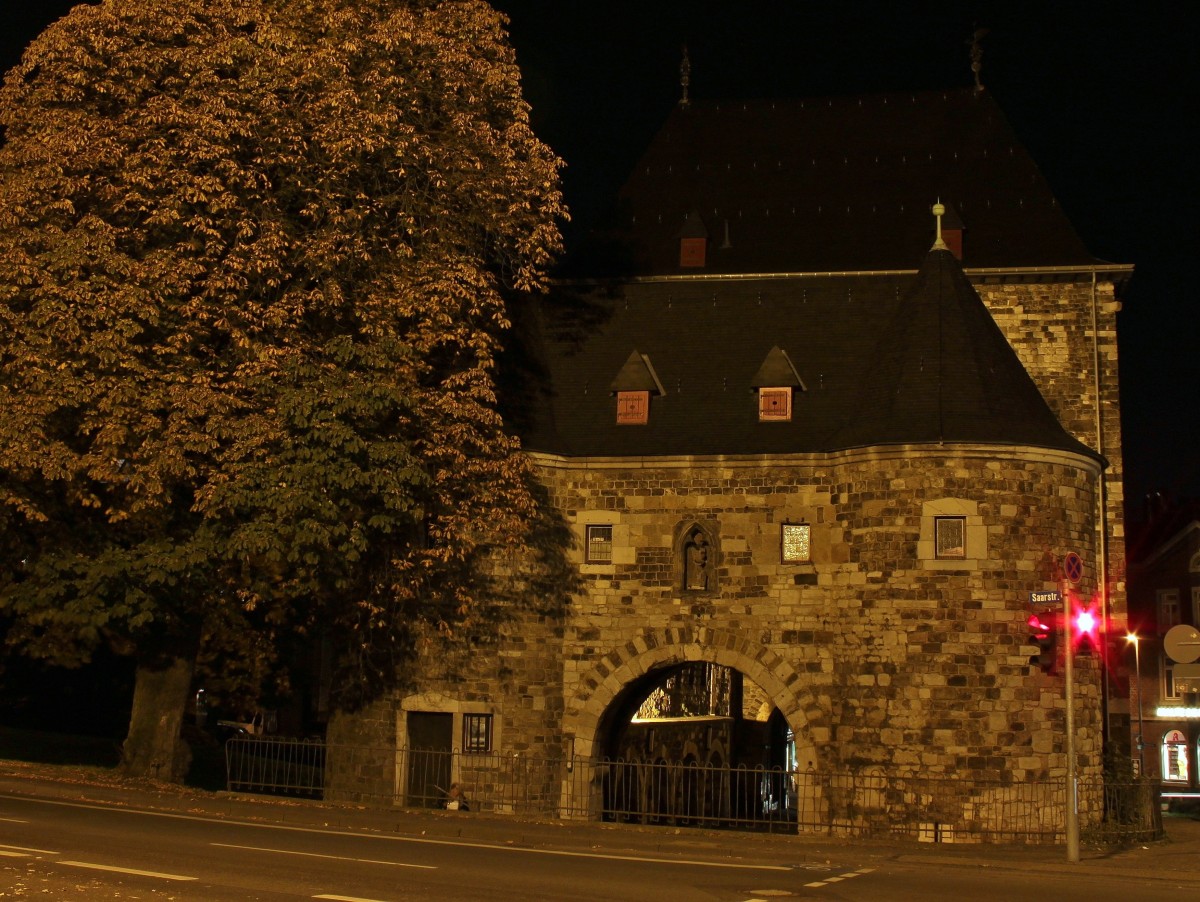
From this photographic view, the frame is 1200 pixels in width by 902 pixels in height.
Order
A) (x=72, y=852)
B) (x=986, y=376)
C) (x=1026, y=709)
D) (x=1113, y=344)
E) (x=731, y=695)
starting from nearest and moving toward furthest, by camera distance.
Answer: (x=72, y=852), (x=1026, y=709), (x=986, y=376), (x=1113, y=344), (x=731, y=695)

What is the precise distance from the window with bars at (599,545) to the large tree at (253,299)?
2.95 metres

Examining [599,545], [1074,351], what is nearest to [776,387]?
[599,545]

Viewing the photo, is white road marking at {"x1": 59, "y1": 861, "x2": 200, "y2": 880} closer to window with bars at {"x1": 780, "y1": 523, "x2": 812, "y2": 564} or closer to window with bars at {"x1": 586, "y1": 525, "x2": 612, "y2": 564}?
window with bars at {"x1": 586, "y1": 525, "x2": 612, "y2": 564}

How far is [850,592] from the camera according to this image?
25.7 m

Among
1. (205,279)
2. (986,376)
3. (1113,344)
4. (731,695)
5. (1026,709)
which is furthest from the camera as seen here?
(731,695)

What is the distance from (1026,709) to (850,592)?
3.45 m

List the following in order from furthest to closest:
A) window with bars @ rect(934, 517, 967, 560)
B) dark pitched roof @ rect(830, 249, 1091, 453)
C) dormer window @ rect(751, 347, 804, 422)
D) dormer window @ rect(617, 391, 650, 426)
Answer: dormer window @ rect(617, 391, 650, 426), dormer window @ rect(751, 347, 804, 422), dark pitched roof @ rect(830, 249, 1091, 453), window with bars @ rect(934, 517, 967, 560)

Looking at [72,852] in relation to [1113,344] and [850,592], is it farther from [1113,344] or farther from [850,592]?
[1113,344]

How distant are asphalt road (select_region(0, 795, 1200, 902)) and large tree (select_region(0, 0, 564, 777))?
485cm

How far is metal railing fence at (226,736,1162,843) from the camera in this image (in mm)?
23953

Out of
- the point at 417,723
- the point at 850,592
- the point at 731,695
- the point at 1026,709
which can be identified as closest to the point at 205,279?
the point at 417,723

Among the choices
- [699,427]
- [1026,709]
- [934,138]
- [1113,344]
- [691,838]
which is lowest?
[691,838]

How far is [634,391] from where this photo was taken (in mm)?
28531

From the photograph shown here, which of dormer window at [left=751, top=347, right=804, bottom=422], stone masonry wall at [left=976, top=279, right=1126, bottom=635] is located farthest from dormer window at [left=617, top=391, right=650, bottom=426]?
stone masonry wall at [left=976, top=279, right=1126, bottom=635]
